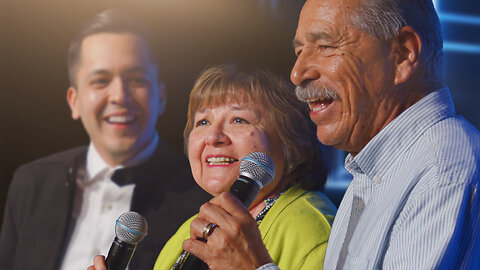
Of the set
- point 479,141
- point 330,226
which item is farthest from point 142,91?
point 479,141

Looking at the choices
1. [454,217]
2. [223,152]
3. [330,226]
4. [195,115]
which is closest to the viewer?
[454,217]

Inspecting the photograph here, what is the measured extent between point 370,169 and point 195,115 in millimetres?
970

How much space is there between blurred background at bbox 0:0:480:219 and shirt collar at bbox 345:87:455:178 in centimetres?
131

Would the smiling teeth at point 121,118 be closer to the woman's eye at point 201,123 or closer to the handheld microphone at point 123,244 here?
the woman's eye at point 201,123

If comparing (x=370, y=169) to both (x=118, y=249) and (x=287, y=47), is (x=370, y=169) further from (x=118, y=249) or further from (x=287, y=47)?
(x=287, y=47)

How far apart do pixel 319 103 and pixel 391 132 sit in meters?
0.25

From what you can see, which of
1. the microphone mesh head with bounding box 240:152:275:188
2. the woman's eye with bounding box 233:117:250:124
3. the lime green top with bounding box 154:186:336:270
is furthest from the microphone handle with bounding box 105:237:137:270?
the woman's eye with bounding box 233:117:250:124

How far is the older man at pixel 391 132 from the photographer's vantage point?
104 cm

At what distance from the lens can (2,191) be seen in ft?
8.72

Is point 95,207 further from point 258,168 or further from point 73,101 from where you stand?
point 258,168

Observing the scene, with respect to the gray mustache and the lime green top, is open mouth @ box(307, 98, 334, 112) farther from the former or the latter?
the lime green top

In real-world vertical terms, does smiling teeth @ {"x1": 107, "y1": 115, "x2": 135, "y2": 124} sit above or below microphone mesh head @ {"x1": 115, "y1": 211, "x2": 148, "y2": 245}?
above

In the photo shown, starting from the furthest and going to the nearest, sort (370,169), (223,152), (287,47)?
(287,47) < (223,152) < (370,169)

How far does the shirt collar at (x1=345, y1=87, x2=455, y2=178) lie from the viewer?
1249 mm
